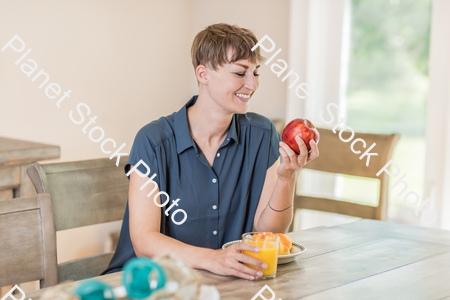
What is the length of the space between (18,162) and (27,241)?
658mm

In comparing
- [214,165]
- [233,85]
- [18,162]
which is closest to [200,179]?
[214,165]

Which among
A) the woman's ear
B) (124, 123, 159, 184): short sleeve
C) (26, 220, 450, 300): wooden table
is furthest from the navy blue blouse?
(26, 220, 450, 300): wooden table

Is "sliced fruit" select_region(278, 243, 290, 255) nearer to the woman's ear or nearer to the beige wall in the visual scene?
the woman's ear

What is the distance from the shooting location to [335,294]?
36.9 inches

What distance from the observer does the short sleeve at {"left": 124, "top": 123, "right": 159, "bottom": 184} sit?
4.40ft

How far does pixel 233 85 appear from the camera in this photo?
1427 millimetres

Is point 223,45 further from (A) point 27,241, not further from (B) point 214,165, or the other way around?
(A) point 27,241

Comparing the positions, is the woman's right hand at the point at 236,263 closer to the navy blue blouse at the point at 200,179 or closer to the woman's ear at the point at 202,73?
the navy blue blouse at the point at 200,179

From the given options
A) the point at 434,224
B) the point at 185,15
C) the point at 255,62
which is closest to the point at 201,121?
the point at 255,62

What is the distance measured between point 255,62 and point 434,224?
124 centimetres

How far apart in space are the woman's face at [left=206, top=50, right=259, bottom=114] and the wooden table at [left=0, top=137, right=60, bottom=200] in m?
0.71

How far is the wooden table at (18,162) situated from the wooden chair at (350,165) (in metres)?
1.01

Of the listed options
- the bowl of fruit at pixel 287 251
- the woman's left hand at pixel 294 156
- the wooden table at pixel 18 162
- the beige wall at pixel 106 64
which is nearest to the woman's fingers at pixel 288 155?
the woman's left hand at pixel 294 156

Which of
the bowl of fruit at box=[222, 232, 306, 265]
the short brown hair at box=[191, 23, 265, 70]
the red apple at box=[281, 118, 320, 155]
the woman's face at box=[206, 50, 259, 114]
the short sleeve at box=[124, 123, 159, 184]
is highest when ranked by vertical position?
the short brown hair at box=[191, 23, 265, 70]
